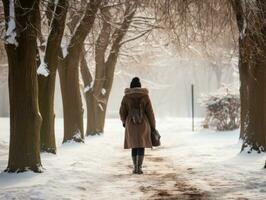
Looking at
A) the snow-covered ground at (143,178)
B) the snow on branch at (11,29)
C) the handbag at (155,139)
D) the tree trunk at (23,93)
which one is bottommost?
the snow-covered ground at (143,178)

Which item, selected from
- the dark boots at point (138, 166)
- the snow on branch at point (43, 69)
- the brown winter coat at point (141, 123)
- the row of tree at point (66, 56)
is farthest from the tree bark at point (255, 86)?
the snow on branch at point (43, 69)

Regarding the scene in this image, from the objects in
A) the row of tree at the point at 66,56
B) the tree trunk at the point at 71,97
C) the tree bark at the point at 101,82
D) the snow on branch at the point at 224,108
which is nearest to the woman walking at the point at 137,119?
the row of tree at the point at 66,56

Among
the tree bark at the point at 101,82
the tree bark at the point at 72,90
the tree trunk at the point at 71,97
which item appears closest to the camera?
the tree bark at the point at 72,90

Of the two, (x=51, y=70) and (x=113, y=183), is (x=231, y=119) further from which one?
(x=113, y=183)

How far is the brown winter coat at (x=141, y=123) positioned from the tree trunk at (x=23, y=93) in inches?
82.5

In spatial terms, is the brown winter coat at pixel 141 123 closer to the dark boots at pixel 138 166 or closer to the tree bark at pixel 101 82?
the dark boots at pixel 138 166

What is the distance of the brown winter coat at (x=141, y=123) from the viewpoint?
10.4 metres

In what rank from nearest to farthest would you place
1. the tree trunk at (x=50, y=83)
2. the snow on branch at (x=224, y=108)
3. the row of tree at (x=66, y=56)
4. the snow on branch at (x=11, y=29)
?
the snow on branch at (x=11, y=29) → the row of tree at (x=66, y=56) → the tree trunk at (x=50, y=83) → the snow on branch at (x=224, y=108)

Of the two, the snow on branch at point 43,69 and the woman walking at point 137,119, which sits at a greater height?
the snow on branch at point 43,69

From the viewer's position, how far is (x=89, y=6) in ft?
43.8

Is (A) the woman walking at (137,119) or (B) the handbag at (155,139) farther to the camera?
(B) the handbag at (155,139)

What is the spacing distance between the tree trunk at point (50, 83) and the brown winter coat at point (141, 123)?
2.57 metres

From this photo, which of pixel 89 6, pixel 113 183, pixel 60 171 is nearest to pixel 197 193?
pixel 113 183

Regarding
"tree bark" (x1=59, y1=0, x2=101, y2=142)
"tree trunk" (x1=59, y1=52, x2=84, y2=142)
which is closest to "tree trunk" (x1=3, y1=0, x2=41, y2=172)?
"tree bark" (x1=59, y1=0, x2=101, y2=142)
